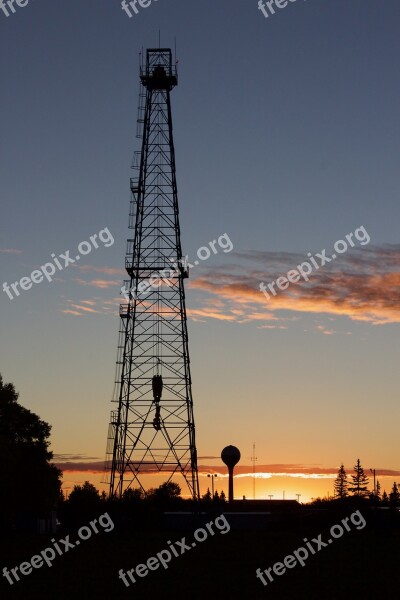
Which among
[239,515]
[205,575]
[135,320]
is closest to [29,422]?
[135,320]

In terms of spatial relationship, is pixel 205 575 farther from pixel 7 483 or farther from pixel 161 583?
pixel 7 483

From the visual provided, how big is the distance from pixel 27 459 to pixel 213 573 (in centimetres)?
4240

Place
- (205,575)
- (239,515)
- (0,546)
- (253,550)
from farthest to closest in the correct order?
(239,515) < (0,546) < (253,550) < (205,575)

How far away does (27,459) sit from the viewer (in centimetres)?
7781

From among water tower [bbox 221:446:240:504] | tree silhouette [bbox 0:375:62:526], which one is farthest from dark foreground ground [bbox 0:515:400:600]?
water tower [bbox 221:446:240:504]

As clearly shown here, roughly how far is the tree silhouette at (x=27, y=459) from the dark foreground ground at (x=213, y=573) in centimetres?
1610

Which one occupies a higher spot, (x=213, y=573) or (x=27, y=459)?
(x=27, y=459)

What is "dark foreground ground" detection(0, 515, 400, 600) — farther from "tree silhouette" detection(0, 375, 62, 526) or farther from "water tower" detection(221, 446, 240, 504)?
"water tower" detection(221, 446, 240, 504)

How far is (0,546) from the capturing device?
58.6m

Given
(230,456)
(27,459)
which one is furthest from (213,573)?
(230,456)

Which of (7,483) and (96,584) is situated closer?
(96,584)

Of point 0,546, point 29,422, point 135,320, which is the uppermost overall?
point 135,320

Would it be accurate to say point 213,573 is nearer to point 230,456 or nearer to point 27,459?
point 27,459

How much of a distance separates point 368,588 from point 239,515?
68695 mm
